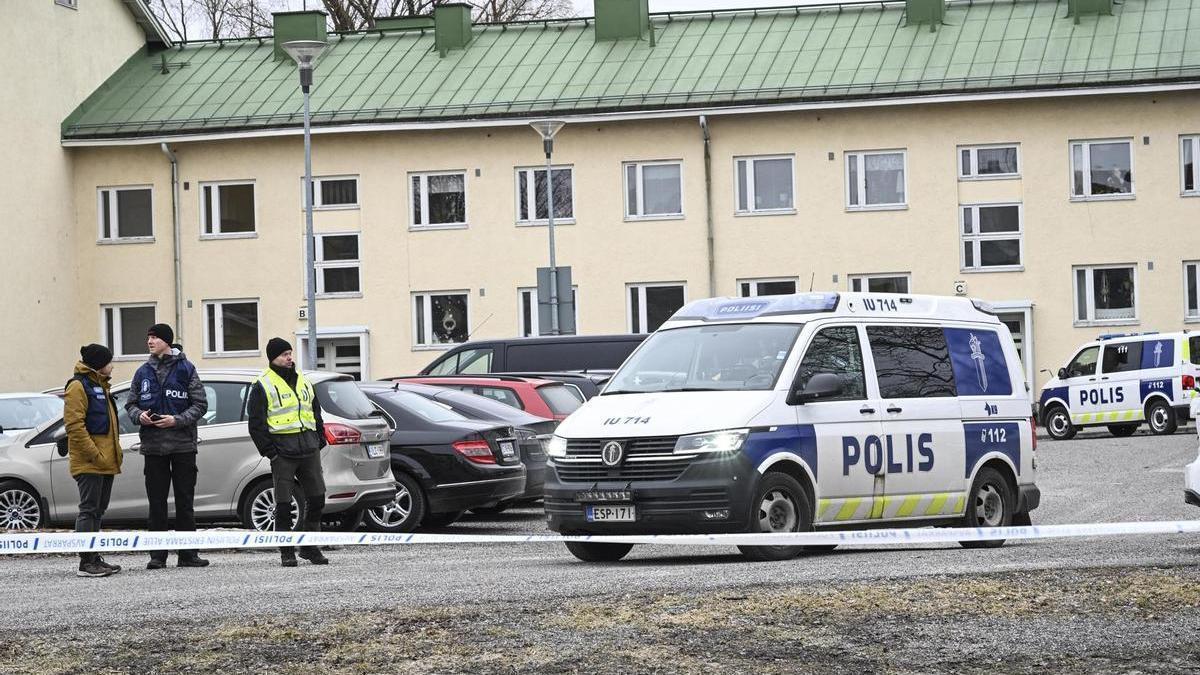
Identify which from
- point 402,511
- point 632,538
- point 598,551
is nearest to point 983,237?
point 402,511

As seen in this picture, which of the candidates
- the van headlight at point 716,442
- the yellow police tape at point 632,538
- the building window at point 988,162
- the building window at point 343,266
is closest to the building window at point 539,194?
the building window at point 343,266

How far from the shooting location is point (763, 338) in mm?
13383

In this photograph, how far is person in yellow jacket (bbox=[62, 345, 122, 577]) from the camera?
13.3 metres

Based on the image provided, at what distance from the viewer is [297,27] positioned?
46.2 metres

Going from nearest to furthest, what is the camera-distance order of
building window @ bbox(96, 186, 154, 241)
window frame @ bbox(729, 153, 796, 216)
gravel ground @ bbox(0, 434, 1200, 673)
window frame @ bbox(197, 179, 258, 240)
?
gravel ground @ bbox(0, 434, 1200, 673), window frame @ bbox(729, 153, 796, 216), window frame @ bbox(197, 179, 258, 240), building window @ bbox(96, 186, 154, 241)

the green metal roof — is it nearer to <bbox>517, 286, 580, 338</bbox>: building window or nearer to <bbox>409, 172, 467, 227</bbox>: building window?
<bbox>409, 172, 467, 227</bbox>: building window

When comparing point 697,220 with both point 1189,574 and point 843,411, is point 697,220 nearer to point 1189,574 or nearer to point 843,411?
point 843,411

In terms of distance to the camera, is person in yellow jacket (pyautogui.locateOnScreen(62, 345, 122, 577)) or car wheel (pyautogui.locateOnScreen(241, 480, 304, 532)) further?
car wheel (pyautogui.locateOnScreen(241, 480, 304, 532))

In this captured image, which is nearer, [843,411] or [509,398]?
[843,411]

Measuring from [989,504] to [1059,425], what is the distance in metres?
20.9

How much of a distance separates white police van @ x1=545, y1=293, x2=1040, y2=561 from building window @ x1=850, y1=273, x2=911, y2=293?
26.4m

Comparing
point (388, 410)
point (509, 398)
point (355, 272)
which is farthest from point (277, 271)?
point (388, 410)

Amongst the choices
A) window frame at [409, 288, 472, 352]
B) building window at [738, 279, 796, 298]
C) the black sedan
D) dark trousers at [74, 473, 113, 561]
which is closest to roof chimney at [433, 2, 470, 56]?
window frame at [409, 288, 472, 352]

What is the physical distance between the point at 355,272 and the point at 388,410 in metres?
26.0
